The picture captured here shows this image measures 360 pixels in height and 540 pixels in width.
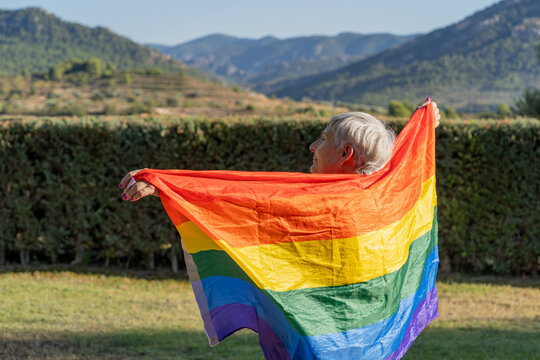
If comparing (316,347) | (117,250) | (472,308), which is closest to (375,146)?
(316,347)

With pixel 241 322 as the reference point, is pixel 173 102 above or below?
above

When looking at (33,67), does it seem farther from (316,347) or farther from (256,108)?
(316,347)

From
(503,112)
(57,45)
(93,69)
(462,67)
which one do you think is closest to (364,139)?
(503,112)

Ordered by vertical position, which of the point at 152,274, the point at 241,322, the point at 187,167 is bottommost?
the point at 152,274

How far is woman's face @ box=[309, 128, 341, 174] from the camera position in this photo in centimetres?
254

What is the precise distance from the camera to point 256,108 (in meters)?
59.8

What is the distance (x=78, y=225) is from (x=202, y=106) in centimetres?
5491

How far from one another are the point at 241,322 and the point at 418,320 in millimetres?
1008

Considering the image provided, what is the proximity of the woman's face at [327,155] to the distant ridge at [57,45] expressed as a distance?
398 feet

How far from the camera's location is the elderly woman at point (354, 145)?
2.49 meters

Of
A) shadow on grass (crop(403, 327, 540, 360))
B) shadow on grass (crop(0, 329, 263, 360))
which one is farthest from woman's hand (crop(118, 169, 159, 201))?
shadow on grass (crop(403, 327, 540, 360))

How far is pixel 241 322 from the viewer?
263cm

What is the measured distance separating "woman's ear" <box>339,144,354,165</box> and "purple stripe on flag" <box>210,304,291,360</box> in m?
0.84

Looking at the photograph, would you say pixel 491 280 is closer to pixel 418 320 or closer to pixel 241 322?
pixel 418 320
